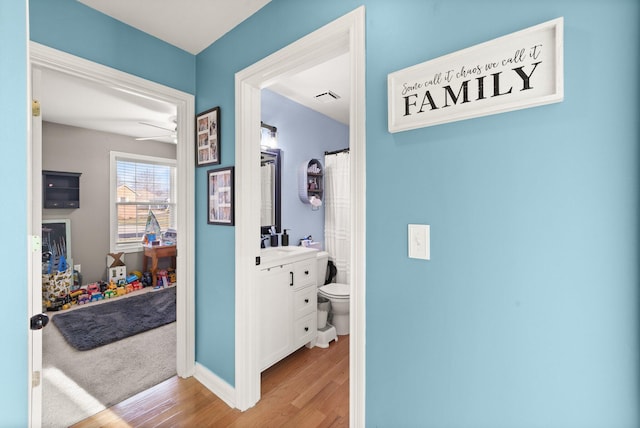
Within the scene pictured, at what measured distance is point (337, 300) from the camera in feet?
9.19

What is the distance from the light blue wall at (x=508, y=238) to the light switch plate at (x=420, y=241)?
0.08ft

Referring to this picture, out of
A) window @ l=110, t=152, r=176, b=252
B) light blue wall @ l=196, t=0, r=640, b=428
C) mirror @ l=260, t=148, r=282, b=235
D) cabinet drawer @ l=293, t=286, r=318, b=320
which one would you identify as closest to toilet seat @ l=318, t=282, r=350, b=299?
cabinet drawer @ l=293, t=286, r=318, b=320

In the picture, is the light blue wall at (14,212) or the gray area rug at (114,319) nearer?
the light blue wall at (14,212)

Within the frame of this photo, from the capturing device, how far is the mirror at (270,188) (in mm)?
2824

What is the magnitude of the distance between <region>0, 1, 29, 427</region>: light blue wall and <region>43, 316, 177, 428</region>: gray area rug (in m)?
1.57

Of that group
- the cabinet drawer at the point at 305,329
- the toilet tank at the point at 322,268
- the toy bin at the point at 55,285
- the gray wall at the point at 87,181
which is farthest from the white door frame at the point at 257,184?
the gray wall at the point at 87,181

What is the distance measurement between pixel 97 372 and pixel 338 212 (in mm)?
2600

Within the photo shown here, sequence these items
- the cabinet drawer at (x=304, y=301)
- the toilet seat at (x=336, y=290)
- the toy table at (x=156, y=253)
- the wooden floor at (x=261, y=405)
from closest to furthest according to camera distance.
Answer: the wooden floor at (x=261, y=405), the cabinet drawer at (x=304, y=301), the toilet seat at (x=336, y=290), the toy table at (x=156, y=253)

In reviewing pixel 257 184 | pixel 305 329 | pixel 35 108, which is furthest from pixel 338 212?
pixel 35 108

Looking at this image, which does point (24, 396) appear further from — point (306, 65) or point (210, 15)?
point (210, 15)

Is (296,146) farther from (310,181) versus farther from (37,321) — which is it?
(37,321)

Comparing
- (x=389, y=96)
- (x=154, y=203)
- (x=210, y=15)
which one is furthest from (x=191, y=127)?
(x=154, y=203)

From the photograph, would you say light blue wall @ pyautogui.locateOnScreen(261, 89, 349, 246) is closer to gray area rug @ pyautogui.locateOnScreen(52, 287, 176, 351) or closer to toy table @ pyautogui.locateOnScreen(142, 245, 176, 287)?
gray area rug @ pyautogui.locateOnScreen(52, 287, 176, 351)

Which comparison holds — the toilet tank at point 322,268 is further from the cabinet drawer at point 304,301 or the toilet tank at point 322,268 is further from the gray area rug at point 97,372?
the gray area rug at point 97,372
